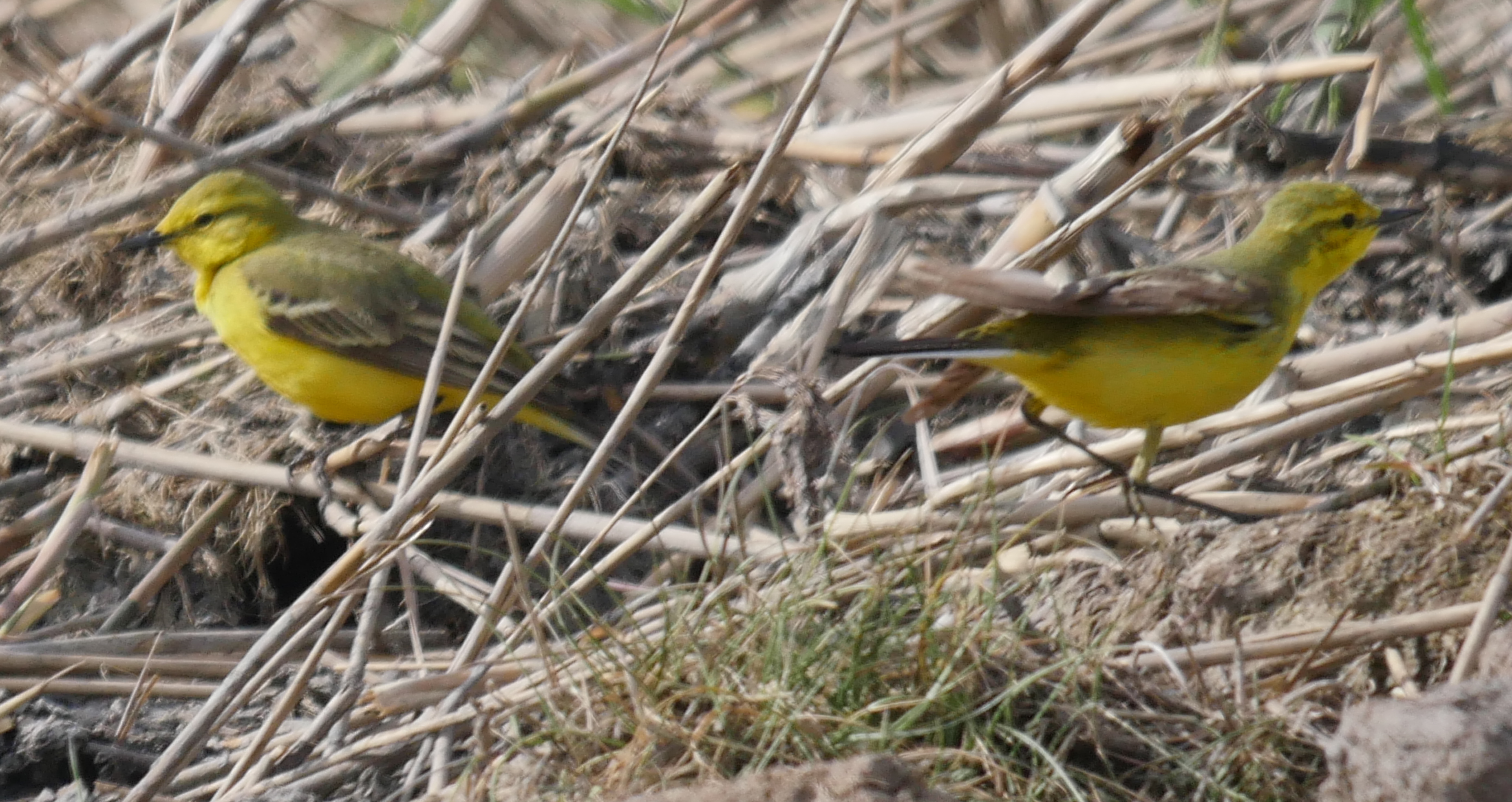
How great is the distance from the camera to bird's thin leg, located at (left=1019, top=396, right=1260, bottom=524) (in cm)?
387

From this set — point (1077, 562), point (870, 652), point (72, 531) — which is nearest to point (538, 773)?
point (870, 652)

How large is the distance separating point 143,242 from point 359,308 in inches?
31.3

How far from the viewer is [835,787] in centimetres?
247


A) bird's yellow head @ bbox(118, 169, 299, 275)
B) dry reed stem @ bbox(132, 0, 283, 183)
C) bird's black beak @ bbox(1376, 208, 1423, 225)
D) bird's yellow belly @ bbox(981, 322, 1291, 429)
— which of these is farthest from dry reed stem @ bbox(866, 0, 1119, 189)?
dry reed stem @ bbox(132, 0, 283, 183)

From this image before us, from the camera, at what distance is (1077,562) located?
3.84 m

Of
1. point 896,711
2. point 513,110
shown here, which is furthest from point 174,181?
point 896,711

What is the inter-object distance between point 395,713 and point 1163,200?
308 centimetres

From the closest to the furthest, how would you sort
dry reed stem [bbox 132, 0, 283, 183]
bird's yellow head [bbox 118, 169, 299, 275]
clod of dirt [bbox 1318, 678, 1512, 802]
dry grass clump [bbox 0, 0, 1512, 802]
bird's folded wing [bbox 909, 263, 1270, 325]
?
clod of dirt [bbox 1318, 678, 1512, 802] → dry grass clump [bbox 0, 0, 1512, 802] → bird's folded wing [bbox 909, 263, 1270, 325] → bird's yellow head [bbox 118, 169, 299, 275] → dry reed stem [bbox 132, 0, 283, 183]

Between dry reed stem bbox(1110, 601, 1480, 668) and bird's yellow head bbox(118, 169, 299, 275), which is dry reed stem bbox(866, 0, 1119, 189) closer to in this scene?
dry reed stem bbox(1110, 601, 1480, 668)

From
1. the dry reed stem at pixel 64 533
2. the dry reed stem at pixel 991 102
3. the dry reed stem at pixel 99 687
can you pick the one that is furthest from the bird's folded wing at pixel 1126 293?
the dry reed stem at pixel 64 533

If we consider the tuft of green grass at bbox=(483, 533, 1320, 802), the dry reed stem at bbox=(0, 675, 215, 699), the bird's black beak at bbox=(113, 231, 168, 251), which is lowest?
the dry reed stem at bbox=(0, 675, 215, 699)

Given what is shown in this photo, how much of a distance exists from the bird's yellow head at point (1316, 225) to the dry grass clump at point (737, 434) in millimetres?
254

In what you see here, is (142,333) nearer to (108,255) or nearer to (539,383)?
(108,255)

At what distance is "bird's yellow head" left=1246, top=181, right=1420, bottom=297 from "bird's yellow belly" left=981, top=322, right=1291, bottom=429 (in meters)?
0.47
